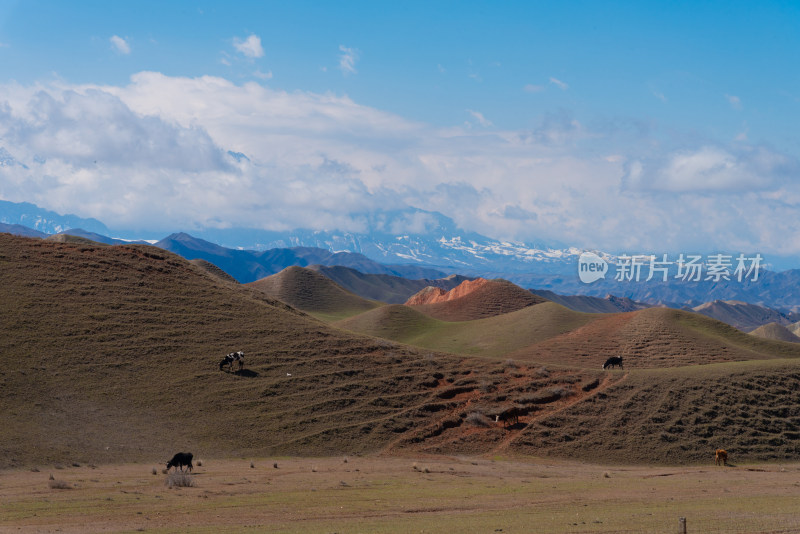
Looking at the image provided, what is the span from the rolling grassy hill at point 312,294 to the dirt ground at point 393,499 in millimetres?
113314

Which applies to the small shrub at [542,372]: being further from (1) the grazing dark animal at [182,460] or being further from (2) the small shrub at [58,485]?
(2) the small shrub at [58,485]

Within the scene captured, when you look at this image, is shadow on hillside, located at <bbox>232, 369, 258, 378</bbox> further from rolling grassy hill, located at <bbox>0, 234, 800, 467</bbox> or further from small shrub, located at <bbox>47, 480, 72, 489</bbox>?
small shrub, located at <bbox>47, 480, 72, 489</bbox>

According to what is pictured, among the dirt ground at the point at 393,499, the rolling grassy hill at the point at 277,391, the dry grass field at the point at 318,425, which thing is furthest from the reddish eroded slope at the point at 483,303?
the dirt ground at the point at 393,499

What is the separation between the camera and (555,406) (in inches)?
2014

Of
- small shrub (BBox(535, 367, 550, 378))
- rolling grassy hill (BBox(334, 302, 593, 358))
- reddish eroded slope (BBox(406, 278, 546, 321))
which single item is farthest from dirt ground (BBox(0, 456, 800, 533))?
reddish eroded slope (BBox(406, 278, 546, 321))

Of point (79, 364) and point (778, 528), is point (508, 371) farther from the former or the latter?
point (778, 528)

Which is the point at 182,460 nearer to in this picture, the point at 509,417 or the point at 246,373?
the point at 246,373

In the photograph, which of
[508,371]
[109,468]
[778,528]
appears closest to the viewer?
[778,528]

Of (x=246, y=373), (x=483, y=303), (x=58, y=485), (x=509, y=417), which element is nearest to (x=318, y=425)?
(x=246, y=373)

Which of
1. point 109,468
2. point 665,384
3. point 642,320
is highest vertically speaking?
point 642,320

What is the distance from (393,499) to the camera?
28.5 metres

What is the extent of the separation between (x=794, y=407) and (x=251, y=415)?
38162 mm

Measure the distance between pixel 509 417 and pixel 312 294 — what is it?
4686 inches

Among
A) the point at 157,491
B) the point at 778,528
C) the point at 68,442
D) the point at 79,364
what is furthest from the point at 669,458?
the point at 79,364
